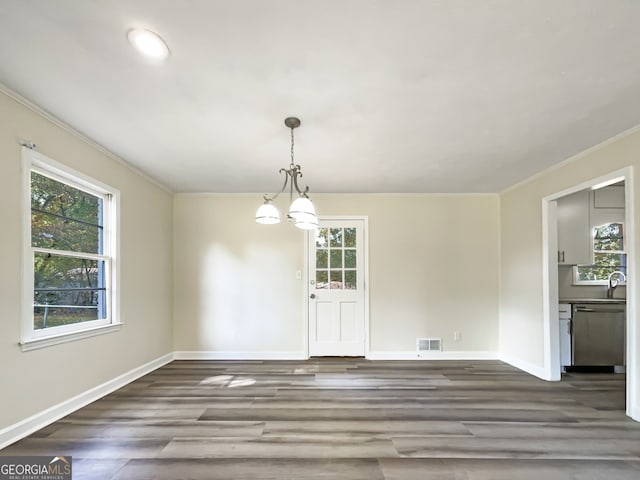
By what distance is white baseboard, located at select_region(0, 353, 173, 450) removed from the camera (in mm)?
2241

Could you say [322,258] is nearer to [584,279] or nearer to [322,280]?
[322,280]

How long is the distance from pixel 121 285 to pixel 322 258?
2552mm

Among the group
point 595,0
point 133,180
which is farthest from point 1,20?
point 595,0

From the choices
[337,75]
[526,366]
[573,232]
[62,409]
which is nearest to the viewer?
[337,75]

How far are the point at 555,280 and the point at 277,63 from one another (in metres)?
3.79

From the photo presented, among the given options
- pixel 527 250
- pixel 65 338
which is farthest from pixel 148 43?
pixel 527 250

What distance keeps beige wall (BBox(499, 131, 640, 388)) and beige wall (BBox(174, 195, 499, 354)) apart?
0.20m

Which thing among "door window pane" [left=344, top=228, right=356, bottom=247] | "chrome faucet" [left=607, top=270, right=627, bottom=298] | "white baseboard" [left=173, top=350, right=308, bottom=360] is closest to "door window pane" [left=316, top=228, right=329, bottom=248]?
"door window pane" [left=344, top=228, right=356, bottom=247]

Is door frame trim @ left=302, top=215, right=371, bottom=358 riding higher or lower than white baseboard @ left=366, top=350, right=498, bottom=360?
higher

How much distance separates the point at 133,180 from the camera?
3.78 m

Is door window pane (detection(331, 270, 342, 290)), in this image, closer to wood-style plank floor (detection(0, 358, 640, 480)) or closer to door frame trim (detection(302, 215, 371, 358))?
door frame trim (detection(302, 215, 371, 358))

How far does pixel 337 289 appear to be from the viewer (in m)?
4.77

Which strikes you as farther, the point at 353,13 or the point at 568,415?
the point at 568,415

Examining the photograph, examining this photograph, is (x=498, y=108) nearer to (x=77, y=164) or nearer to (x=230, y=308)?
(x=77, y=164)
